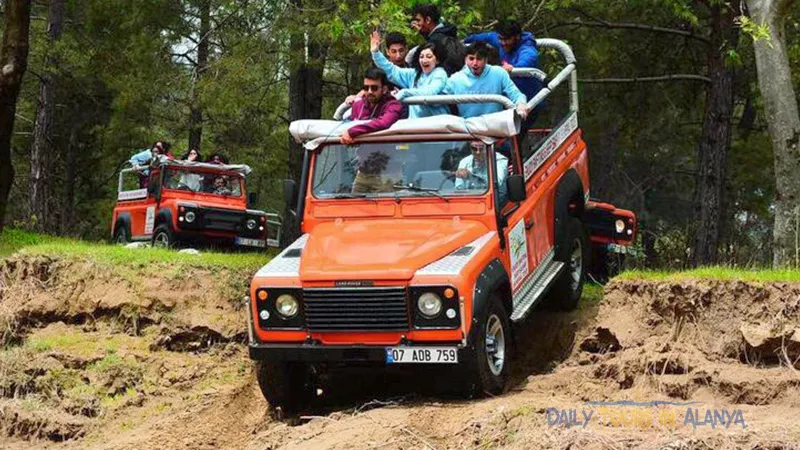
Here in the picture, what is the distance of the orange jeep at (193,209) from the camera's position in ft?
74.6

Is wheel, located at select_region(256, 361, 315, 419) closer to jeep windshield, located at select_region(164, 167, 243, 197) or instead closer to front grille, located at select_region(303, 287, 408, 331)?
front grille, located at select_region(303, 287, 408, 331)

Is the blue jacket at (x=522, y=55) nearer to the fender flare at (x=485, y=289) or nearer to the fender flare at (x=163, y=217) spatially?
the fender flare at (x=485, y=289)

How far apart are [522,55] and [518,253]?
2.88m

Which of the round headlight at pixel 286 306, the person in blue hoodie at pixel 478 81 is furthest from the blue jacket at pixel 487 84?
the round headlight at pixel 286 306

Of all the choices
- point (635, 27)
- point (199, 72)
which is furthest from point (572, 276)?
point (199, 72)

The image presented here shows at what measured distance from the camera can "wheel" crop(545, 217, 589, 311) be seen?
1195 centimetres

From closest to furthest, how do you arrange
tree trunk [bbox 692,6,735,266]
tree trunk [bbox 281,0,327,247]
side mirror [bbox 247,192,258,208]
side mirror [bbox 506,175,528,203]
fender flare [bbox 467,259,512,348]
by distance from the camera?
fender flare [bbox 467,259,512,348] → side mirror [bbox 506,175,528,203] → tree trunk [bbox 281,0,327,247] → tree trunk [bbox 692,6,735,266] → side mirror [bbox 247,192,258,208]

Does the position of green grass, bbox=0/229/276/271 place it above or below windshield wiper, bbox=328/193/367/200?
below

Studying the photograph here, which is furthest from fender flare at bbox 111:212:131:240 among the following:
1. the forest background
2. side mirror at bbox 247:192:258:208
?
side mirror at bbox 247:192:258:208

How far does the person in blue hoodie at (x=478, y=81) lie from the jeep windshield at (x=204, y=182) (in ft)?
43.6

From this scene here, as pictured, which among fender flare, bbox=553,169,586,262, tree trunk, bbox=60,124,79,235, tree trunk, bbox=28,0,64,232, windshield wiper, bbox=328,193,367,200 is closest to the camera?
windshield wiper, bbox=328,193,367,200

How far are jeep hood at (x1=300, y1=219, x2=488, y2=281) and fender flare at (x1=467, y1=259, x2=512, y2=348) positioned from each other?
0.34 metres

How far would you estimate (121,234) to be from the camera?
2548 centimetres

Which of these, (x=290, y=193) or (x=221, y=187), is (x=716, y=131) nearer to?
(x=221, y=187)
